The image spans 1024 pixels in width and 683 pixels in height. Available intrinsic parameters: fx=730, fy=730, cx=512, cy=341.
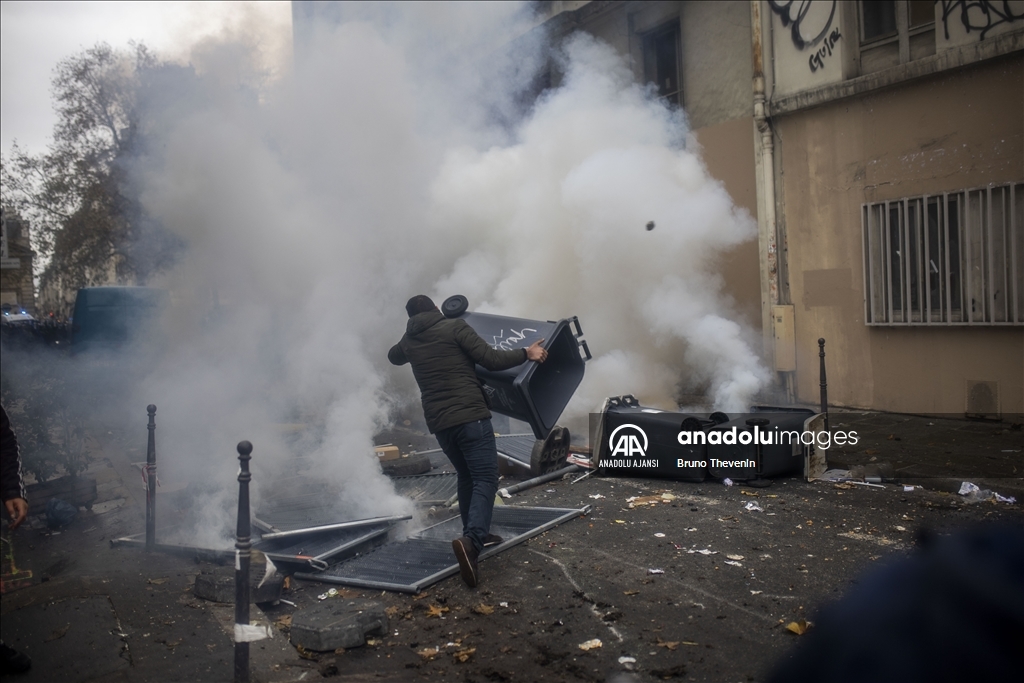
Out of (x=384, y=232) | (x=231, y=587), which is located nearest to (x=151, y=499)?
(x=231, y=587)

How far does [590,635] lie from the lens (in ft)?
10.4

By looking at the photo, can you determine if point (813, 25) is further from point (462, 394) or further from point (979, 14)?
point (462, 394)

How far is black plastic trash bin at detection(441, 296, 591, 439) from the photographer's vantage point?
502 centimetres

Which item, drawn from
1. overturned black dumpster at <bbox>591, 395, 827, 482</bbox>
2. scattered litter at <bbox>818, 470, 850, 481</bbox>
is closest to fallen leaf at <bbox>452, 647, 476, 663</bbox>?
overturned black dumpster at <bbox>591, 395, 827, 482</bbox>

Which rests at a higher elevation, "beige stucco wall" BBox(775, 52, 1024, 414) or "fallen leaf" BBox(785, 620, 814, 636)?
"beige stucco wall" BBox(775, 52, 1024, 414)

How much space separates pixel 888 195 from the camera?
809cm

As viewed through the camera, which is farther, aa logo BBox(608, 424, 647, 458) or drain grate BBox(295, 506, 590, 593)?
aa logo BBox(608, 424, 647, 458)

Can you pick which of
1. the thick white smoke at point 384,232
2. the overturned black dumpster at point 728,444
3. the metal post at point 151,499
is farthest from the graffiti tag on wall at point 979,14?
the metal post at point 151,499

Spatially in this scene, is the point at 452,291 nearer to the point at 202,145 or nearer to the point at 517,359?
the point at 202,145

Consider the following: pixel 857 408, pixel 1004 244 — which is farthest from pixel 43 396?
pixel 1004 244

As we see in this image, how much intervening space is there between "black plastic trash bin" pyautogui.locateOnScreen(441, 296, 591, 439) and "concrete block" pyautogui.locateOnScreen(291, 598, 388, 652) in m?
1.92

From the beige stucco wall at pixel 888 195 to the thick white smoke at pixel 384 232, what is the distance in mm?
881

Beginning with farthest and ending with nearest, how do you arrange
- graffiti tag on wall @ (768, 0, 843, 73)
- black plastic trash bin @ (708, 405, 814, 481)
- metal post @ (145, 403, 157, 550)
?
1. graffiti tag on wall @ (768, 0, 843, 73)
2. black plastic trash bin @ (708, 405, 814, 481)
3. metal post @ (145, 403, 157, 550)

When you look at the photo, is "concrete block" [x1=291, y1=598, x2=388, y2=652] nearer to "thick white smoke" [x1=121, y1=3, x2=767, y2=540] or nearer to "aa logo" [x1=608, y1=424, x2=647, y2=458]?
"aa logo" [x1=608, y1=424, x2=647, y2=458]
